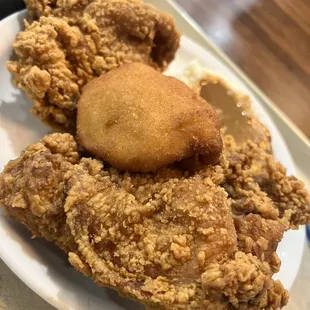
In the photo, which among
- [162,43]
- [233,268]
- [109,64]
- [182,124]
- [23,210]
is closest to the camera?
[233,268]

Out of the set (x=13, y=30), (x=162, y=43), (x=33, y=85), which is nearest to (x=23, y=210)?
(x=33, y=85)

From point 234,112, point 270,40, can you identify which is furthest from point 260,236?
point 270,40

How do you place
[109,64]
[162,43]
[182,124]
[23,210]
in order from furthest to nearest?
→ [162,43]
[109,64]
[182,124]
[23,210]

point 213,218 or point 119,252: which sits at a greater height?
point 213,218

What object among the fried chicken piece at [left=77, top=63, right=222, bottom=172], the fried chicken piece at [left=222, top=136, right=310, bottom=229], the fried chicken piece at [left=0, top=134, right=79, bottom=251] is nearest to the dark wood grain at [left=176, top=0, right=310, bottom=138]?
the fried chicken piece at [left=222, top=136, right=310, bottom=229]

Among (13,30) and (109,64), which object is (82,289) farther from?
(13,30)

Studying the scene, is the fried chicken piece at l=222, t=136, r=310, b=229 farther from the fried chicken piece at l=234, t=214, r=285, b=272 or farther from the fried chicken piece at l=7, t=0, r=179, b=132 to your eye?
the fried chicken piece at l=7, t=0, r=179, b=132
